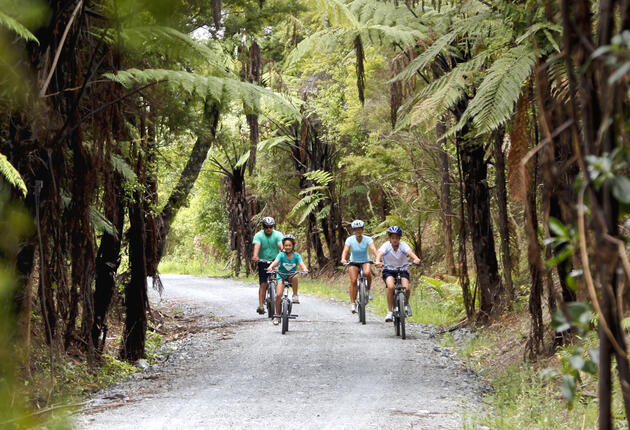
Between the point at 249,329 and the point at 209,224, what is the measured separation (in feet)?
91.6

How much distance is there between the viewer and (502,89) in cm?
702

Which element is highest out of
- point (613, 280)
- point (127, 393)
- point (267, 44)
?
point (267, 44)

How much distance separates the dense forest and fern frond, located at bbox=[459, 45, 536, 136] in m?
0.02

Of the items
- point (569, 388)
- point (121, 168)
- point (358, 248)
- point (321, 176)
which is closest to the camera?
point (569, 388)

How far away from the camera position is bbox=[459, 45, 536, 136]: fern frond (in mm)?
6957

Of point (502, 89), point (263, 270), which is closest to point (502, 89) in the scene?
point (502, 89)

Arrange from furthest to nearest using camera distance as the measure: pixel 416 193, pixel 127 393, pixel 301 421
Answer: pixel 416 193, pixel 127 393, pixel 301 421

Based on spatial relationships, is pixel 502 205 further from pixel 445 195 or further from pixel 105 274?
pixel 445 195

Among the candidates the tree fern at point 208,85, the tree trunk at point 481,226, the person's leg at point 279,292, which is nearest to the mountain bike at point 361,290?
the person's leg at point 279,292

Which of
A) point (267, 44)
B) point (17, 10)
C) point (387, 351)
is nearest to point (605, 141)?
point (17, 10)

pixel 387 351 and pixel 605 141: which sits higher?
pixel 605 141

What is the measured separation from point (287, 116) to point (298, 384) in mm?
3232

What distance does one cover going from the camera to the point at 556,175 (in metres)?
1.92

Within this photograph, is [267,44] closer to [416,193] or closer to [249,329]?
[416,193]
